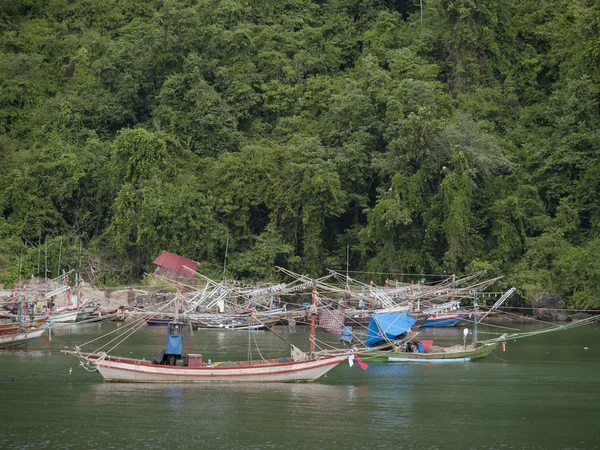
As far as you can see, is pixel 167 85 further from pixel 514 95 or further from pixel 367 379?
pixel 367 379

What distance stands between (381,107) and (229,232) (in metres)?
11.0

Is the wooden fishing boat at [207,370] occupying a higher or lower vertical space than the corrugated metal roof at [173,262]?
lower

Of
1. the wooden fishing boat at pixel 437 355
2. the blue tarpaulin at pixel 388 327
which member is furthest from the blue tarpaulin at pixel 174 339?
the blue tarpaulin at pixel 388 327

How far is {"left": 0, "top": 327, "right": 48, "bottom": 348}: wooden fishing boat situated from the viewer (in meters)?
37.2

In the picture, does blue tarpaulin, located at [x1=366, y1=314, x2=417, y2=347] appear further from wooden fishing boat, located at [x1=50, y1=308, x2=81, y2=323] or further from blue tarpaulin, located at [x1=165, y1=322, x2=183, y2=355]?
wooden fishing boat, located at [x1=50, y1=308, x2=81, y2=323]

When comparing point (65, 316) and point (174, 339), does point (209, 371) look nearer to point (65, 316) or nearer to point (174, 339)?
point (174, 339)

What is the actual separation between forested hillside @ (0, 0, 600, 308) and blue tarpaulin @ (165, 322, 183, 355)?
2150cm

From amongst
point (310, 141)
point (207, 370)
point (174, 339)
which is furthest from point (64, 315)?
point (207, 370)

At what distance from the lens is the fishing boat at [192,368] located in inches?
1128

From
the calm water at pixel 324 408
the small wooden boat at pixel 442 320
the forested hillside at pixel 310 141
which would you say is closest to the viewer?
the calm water at pixel 324 408

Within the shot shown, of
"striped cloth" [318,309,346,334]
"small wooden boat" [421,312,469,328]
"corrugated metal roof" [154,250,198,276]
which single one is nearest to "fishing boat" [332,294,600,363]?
"striped cloth" [318,309,346,334]

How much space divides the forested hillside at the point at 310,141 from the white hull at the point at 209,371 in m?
21.5

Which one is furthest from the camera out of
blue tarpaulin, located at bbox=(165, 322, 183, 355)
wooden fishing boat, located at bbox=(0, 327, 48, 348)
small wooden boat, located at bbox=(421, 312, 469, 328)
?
small wooden boat, located at bbox=(421, 312, 469, 328)

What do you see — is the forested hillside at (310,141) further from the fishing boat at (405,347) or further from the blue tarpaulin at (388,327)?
the blue tarpaulin at (388,327)
